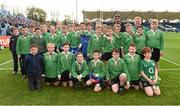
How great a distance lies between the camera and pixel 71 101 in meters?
7.72

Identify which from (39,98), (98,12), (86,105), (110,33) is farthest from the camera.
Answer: (98,12)

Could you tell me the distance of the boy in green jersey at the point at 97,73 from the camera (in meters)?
8.52

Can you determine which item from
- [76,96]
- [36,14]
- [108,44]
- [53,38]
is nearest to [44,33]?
[53,38]

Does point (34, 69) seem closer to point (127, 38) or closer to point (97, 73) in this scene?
point (97, 73)

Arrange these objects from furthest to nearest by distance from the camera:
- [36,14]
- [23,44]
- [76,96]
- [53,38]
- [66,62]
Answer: [36,14]
[23,44]
[53,38]
[66,62]
[76,96]

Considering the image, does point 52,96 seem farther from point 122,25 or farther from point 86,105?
point 122,25

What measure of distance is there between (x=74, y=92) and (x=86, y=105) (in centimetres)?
105

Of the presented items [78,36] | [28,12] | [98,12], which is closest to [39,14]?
[28,12]

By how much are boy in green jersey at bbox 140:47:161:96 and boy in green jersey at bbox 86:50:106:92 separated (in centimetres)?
95

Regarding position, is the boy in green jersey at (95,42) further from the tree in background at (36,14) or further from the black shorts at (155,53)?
the tree in background at (36,14)

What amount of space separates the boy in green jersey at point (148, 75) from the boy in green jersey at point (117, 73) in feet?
1.31

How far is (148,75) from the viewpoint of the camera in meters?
8.34

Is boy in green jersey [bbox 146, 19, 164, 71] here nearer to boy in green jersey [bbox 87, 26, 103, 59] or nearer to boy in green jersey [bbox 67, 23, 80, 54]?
boy in green jersey [bbox 87, 26, 103, 59]

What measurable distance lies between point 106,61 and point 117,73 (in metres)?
0.85
